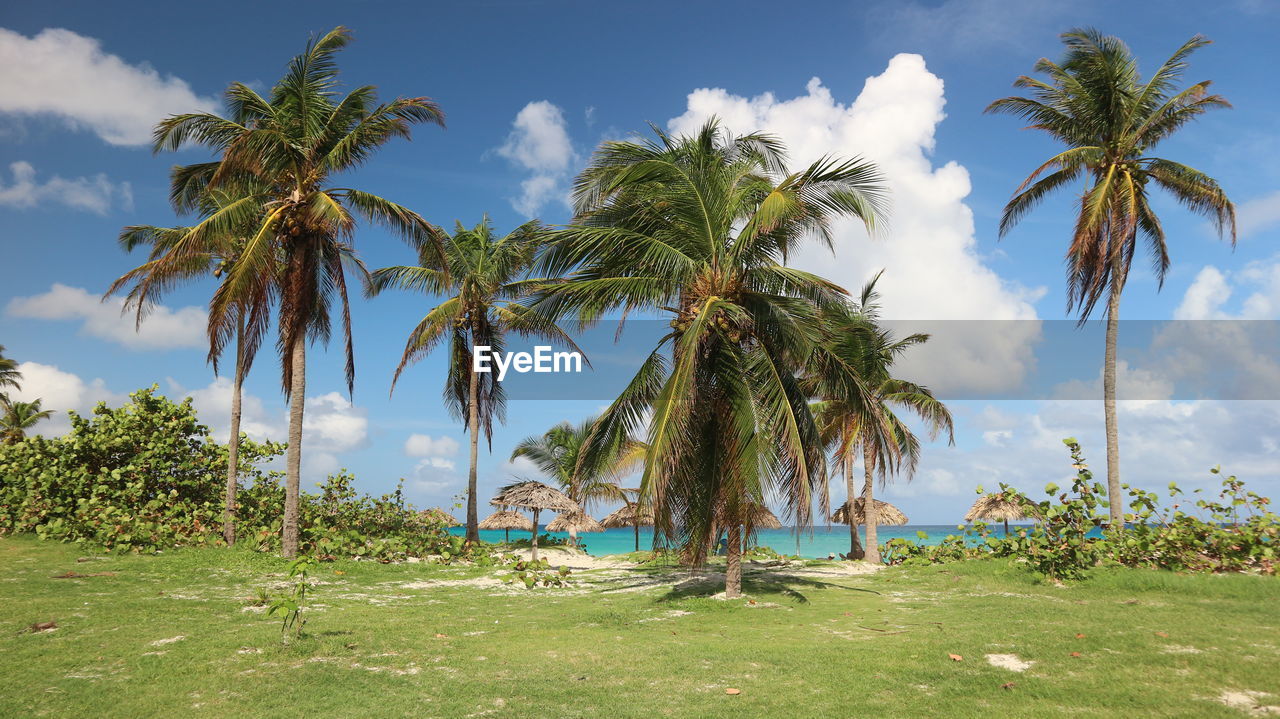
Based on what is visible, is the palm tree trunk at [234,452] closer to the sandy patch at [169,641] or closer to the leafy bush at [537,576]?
the leafy bush at [537,576]

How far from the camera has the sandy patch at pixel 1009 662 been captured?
22.2ft

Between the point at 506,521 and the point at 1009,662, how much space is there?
59.5ft

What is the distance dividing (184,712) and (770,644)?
5.99 metres

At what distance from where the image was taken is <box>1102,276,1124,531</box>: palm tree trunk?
15.4m

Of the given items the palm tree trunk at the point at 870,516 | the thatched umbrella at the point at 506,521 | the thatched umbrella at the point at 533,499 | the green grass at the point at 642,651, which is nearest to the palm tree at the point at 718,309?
the green grass at the point at 642,651

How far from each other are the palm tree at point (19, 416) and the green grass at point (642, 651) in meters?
35.1

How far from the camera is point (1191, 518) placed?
12.2 metres

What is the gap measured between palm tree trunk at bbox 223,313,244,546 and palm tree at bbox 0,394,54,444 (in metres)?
30.7

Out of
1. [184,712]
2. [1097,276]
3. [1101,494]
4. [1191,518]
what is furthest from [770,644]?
[1097,276]

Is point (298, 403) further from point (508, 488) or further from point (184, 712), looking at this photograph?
point (184, 712)

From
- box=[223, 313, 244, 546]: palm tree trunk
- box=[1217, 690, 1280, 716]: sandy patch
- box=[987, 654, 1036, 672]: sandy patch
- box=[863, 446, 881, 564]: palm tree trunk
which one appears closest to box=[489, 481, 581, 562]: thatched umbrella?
box=[223, 313, 244, 546]: palm tree trunk

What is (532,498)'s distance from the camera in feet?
63.8

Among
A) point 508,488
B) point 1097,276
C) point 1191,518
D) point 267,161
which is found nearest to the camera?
point 1191,518

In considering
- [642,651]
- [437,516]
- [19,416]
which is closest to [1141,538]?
[642,651]
